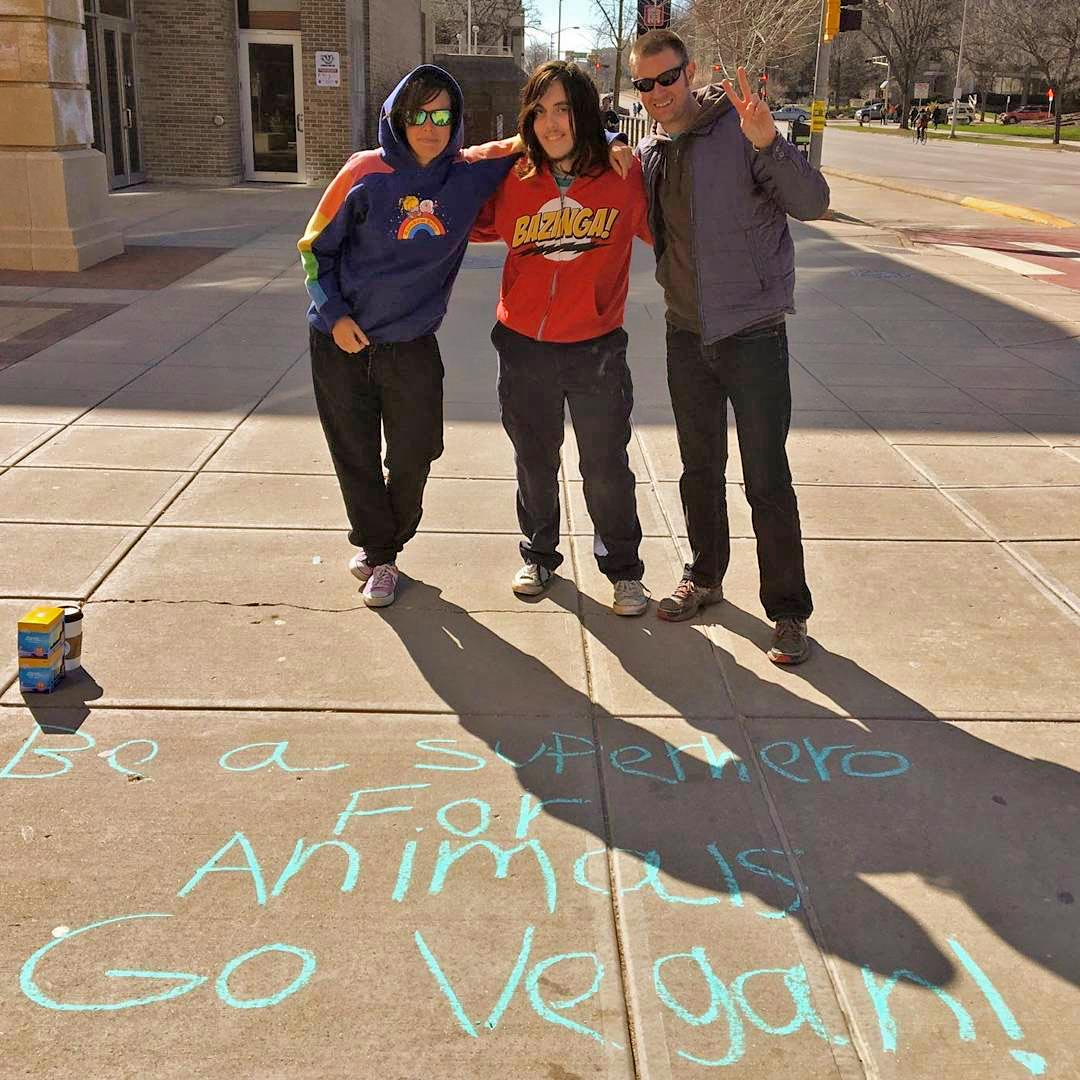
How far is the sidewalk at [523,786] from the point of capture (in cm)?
242

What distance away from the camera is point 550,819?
313cm

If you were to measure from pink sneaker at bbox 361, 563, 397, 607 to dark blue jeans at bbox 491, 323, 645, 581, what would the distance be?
576mm

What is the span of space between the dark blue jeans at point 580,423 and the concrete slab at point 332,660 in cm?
36

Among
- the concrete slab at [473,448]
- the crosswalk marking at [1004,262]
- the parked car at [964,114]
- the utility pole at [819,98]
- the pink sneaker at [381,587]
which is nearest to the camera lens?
the pink sneaker at [381,587]

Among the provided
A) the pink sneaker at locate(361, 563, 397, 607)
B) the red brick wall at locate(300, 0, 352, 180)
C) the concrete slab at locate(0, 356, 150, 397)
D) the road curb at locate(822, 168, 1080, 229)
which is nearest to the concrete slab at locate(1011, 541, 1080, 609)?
the pink sneaker at locate(361, 563, 397, 607)

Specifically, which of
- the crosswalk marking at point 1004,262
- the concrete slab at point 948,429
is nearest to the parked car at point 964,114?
the crosswalk marking at point 1004,262

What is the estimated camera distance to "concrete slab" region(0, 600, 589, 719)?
12.3ft

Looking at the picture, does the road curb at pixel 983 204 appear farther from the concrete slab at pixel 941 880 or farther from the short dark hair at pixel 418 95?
the concrete slab at pixel 941 880

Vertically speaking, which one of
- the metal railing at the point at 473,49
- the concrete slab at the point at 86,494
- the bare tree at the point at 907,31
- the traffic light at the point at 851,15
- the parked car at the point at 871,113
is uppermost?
the bare tree at the point at 907,31

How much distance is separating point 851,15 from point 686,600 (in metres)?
17.1

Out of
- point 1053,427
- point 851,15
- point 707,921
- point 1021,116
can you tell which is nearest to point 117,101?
point 851,15

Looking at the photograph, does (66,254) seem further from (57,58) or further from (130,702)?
(130,702)

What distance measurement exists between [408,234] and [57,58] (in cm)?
993

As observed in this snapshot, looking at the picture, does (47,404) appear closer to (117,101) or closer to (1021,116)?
(117,101)
